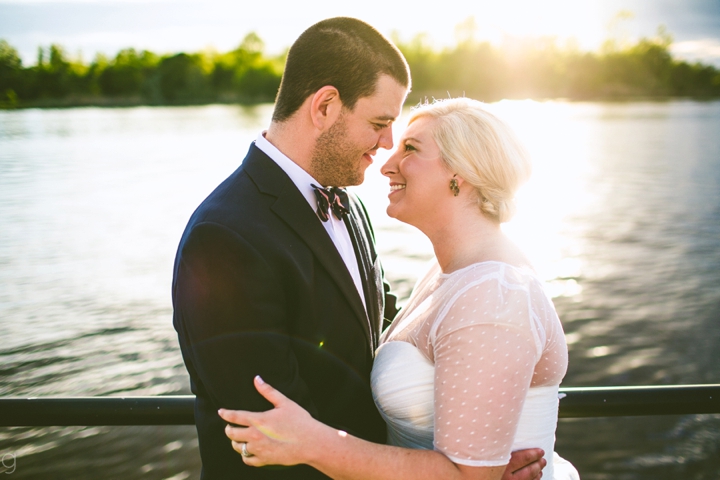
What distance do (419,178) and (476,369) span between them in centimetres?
93

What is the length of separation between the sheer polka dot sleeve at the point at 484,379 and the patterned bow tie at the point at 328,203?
676 mm

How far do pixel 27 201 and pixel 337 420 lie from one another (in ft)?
82.3

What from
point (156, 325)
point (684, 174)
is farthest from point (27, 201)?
point (684, 174)

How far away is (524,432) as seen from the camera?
203 centimetres

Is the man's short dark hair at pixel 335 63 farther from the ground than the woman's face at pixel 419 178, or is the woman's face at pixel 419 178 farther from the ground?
the man's short dark hair at pixel 335 63

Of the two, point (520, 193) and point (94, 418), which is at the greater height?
point (520, 193)

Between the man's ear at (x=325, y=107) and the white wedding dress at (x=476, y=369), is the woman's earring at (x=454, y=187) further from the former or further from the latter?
the man's ear at (x=325, y=107)

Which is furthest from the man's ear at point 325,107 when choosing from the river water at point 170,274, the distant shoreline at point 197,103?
the distant shoreline at point 197,103

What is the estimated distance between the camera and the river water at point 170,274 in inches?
282

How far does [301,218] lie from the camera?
2.00 meters

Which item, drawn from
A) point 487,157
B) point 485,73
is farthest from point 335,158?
point 485,73

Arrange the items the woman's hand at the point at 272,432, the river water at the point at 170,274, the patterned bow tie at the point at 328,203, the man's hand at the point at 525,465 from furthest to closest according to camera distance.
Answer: the river water at the point at 170,274
the patterned bow tie at the point at 328,203
the man's hand at the point at 525,465
the woman's hand at the point at 272,432

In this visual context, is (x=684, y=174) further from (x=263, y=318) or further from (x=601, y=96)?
(x=601, y=96)

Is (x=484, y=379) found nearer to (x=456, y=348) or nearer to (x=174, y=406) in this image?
(x=456, y=348)
